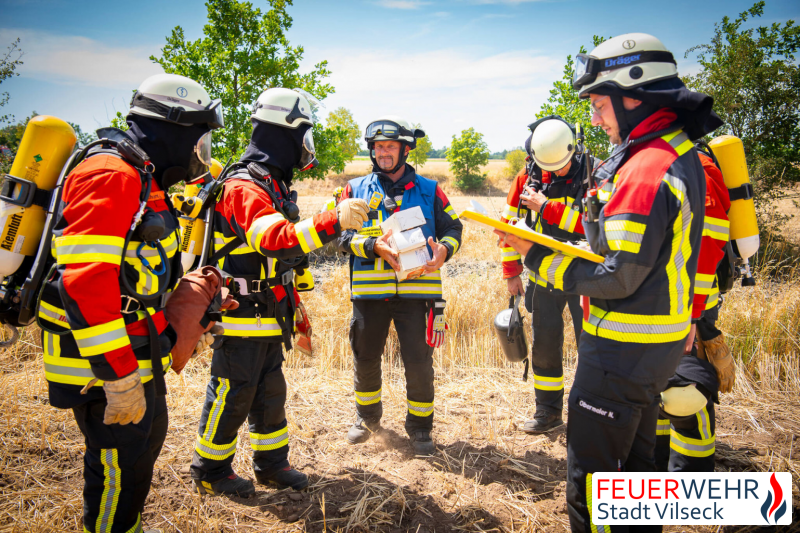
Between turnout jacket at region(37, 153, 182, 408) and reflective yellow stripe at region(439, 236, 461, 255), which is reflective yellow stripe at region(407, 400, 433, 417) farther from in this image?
turnout jacket at region(37, 153, 182, 408)

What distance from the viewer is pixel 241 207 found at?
2.91 meters

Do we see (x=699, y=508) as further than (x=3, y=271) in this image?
Yes

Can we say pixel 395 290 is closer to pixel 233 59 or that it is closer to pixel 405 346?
pixel 405 346

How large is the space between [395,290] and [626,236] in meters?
2.25

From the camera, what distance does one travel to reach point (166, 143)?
2.56 m

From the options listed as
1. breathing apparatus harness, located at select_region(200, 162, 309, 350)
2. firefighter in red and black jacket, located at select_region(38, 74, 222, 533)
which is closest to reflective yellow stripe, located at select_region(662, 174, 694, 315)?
breathing apparatus harness, located at select_region(200, 162, 309, 350)

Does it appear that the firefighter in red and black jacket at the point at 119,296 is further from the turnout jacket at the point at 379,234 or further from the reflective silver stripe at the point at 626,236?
the reflective silver stripe at the point at 626,236

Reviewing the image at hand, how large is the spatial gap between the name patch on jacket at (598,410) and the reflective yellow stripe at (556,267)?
607 mm

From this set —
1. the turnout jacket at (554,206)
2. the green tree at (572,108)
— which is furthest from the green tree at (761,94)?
the turnout jacket at (554,206)

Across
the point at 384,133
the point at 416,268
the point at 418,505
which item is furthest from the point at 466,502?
the point at 384,133

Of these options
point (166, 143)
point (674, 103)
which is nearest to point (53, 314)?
point (166, 143)

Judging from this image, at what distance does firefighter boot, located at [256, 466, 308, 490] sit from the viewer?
3.46 meters

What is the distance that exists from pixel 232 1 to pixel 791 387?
1030cm

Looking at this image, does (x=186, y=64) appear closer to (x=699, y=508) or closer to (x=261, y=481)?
(x=261, y=481)
